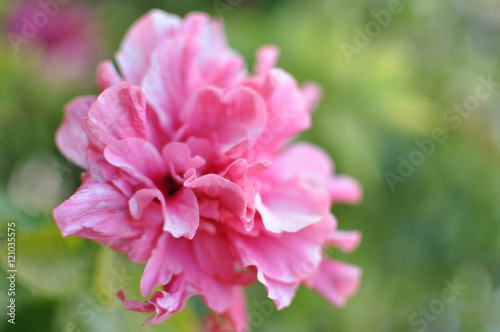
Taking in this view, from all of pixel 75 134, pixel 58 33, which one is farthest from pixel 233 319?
pixel 58 33

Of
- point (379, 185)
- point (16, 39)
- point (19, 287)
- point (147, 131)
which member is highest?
point (147, 131)

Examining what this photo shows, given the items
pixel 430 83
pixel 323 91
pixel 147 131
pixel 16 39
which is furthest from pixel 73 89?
pixel 430 83

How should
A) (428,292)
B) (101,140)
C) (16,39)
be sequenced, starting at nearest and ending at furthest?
(101,140) → (16,39) → (428,292)

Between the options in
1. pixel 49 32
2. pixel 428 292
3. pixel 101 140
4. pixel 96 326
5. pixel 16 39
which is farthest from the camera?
pixel 49 32

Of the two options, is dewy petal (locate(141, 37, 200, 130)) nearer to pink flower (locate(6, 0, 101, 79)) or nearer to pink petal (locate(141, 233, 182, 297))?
pink petal (locate(141, 233, 182, 297))

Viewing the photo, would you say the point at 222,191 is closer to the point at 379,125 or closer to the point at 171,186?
the point at 171,186

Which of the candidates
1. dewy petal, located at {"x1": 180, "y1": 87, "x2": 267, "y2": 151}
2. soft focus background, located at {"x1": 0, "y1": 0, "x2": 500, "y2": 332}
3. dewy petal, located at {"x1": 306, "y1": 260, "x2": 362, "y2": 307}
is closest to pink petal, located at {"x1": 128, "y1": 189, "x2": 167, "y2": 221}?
dewy petal, located at {"x1": 180, "y1": 87, "x2": 267, "y2": 151}

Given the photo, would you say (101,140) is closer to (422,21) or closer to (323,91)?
(323,91)
